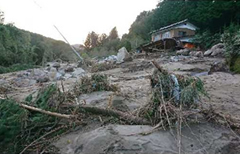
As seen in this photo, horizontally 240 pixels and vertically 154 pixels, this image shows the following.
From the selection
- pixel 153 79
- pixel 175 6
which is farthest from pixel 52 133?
pixel 175 6

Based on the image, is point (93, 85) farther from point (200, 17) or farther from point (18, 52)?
point (200, 17)

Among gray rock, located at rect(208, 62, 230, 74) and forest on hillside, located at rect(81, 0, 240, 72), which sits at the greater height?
forest on hillside, located at rect(81, 0, 240, 72)

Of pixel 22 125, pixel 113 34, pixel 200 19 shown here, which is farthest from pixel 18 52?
pixel 113 34

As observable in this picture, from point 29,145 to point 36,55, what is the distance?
13411 millimetres

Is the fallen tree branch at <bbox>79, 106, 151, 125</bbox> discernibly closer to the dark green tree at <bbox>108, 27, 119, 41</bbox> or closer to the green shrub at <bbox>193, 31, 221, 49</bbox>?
the green shrub at <bbox>193, 31, 221, 49</bbox>

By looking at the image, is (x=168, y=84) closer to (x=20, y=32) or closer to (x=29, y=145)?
(x=29, y=145)

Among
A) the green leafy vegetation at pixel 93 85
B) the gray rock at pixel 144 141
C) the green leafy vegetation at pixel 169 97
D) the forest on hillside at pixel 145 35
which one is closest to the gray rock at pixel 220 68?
the forest on hillside at pixel 145 35

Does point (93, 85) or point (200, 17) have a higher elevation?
point (200, 17)

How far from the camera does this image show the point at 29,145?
70.5 inches

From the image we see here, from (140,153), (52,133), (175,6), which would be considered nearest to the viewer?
(140,153)

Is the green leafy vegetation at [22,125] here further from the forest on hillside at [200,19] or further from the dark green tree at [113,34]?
the dark green tree at [113,34]

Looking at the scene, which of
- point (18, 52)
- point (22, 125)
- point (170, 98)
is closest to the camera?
point (22, 125)

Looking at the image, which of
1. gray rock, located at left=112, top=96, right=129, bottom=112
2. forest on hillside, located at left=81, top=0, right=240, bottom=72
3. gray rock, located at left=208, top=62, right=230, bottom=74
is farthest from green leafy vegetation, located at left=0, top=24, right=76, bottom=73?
gray rock, located at left=208, top=62, right=230, bottom=74

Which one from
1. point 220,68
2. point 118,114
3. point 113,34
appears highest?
point 113,34
